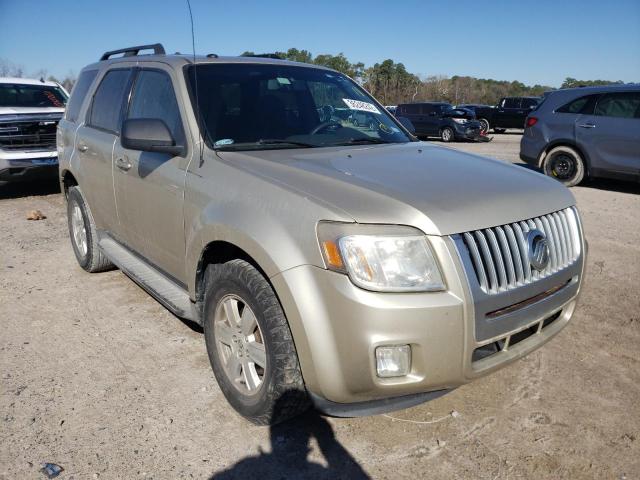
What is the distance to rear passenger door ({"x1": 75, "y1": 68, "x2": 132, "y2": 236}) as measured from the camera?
4031 millimetres

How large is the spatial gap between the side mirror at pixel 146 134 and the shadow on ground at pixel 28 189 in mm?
7462

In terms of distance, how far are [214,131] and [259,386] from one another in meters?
1.47

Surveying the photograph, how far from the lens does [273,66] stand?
373 centimetres

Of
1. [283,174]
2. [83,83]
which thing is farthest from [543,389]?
[83,83]

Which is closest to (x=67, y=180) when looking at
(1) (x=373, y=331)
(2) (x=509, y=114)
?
(1) (x=373, y=331)

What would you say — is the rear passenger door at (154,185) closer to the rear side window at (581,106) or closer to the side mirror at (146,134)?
the side mirror at (146,134)

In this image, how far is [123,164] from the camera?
371cm

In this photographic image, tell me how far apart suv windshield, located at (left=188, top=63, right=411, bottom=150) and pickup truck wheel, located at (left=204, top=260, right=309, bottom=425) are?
34.0 inches

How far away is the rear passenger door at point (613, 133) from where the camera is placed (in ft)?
28.3

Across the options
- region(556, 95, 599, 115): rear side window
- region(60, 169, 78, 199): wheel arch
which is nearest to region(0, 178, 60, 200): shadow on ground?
region(60, 169, 78, 199): wheel arch

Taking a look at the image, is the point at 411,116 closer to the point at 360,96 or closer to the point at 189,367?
the point at 360,96

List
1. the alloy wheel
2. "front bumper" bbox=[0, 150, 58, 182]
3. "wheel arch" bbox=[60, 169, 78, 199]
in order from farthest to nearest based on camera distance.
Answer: "front bumper" bbox=[0, 150, 58, 182], "wheel arch" bbox=[60, 169, 78, 199], the alloy wheel

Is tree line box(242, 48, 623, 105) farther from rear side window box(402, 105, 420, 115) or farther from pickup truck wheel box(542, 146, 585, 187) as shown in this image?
pickup truck wheel box(542, 146, 585, 187)

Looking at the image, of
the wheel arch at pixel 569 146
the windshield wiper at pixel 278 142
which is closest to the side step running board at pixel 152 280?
the windshield wiper at pixel 278 142
